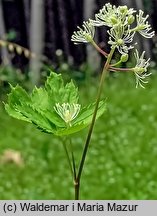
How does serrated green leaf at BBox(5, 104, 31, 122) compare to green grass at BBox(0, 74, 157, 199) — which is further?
green grass at BBox(0, 74, 157, 199)

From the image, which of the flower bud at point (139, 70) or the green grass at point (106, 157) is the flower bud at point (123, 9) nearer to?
the flower bud at point (139, 70)

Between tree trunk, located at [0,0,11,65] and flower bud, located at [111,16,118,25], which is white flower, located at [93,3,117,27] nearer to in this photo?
flower bud, located at [111,16,118,25]

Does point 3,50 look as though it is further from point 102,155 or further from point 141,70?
point 141,70

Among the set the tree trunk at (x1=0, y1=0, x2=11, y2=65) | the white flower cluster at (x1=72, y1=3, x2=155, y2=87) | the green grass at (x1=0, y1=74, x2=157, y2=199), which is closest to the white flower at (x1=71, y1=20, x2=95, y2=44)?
the white flower cluster at (x1=72, y1=3, x2=155, y2=87)

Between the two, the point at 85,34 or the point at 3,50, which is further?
the point at 3,50

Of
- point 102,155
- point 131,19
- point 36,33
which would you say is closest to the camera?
point 131,19

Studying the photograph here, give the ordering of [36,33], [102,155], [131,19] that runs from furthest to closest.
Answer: [102,155], [36,33], [131,19]

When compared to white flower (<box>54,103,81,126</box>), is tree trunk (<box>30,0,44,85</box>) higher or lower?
higher

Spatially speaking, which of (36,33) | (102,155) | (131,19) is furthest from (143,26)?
(102,155)
